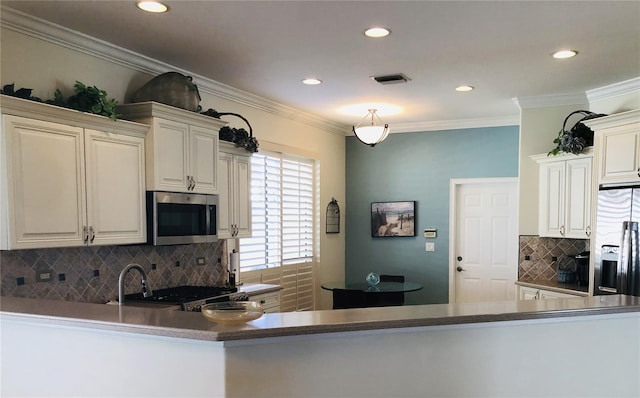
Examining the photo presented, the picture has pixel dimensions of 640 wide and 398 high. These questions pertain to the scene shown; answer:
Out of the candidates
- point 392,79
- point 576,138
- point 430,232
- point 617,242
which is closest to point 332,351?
point 392,79

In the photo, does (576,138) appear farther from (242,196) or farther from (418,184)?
(242,196)

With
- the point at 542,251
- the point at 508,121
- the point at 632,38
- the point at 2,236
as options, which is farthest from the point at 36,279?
the point at 508,121

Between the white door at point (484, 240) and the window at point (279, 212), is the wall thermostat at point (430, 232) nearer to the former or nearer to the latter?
the white door at point (484, 240)

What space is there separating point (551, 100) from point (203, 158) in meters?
3.55

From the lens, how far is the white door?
6.28 meters

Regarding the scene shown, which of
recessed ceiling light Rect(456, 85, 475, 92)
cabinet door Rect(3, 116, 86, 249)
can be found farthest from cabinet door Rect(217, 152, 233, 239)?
recessed ceiling light Rect(456, 85, 475, 92)

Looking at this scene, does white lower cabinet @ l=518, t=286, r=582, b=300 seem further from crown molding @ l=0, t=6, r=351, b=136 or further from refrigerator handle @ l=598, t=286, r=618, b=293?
crown molding @ l=0, t=6, r=351, b=136

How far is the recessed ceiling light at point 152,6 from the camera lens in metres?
2.78

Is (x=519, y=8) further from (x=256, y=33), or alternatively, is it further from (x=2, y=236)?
(x=2, y=236)

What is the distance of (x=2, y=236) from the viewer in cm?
261

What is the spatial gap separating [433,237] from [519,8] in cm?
415

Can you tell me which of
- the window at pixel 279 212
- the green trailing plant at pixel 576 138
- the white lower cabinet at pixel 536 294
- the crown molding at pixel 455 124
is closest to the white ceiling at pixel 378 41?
the green trailing plant at pixel 576 138

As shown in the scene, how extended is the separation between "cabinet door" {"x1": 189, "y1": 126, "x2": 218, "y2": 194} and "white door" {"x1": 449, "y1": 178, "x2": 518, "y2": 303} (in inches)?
141

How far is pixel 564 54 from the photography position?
3.71 m
